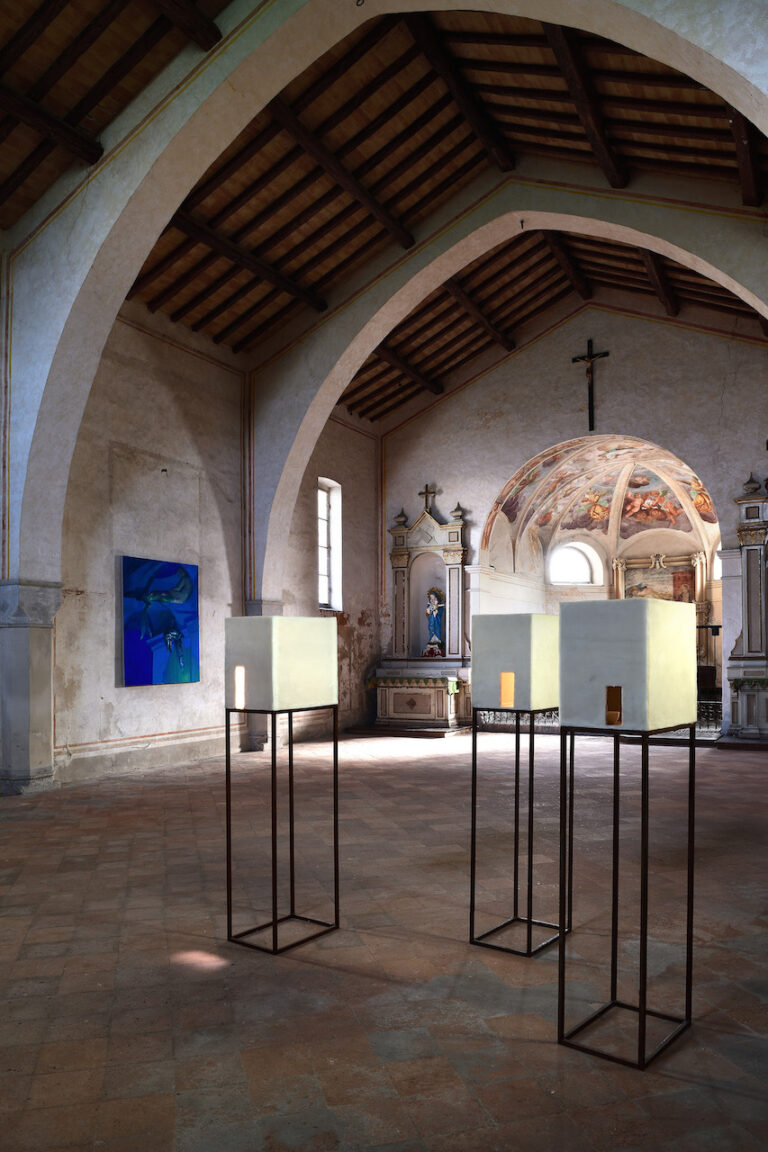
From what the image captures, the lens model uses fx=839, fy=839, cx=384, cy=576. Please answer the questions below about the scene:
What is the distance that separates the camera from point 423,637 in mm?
17188

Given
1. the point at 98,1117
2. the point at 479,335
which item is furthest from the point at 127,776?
the point at 479,335

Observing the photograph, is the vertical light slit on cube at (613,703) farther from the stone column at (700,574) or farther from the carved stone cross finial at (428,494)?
the stone column at (700,574)

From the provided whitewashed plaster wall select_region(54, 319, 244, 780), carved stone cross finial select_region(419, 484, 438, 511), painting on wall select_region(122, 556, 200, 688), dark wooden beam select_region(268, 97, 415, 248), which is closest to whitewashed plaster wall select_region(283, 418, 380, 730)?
carved stone cross finial select_region(419, 484, 438, 511)

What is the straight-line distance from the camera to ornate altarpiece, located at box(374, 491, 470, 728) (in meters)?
15.7

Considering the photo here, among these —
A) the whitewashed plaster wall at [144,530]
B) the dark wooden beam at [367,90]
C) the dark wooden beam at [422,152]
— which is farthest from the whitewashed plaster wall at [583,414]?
the dark wooden beam at [367,90]

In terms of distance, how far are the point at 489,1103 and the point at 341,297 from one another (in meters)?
11.6

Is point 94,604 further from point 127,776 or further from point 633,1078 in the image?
point 633,1078

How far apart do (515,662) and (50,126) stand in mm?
7052

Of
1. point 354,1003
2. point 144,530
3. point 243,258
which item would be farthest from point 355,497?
point 354,1003

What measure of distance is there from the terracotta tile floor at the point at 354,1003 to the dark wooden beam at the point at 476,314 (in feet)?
31.5

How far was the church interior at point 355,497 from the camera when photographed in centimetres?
321

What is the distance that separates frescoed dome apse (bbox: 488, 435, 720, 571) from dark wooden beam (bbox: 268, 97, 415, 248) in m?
5.54

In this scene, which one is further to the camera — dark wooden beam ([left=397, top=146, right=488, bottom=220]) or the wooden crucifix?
the wooden crucifix

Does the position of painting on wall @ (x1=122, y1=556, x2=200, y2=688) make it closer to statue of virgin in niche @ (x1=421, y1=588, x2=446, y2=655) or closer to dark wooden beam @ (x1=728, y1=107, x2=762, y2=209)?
statue of virgin in niche @ (x1=421, y1=588, x2=446, y2=655)
